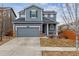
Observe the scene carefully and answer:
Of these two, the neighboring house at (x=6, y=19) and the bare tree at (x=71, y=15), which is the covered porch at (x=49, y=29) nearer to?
the neighboring house at (x=6, y=19)

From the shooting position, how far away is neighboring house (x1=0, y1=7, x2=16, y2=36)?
10.4 meters

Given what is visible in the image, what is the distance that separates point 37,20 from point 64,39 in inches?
A: 94.2

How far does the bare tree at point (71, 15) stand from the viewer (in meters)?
8.03

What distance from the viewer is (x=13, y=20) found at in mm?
10914

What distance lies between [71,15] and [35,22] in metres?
4.70

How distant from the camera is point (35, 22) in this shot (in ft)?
41.8

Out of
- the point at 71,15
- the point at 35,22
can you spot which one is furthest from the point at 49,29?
the point at 71,15

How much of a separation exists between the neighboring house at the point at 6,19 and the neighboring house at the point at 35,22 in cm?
36

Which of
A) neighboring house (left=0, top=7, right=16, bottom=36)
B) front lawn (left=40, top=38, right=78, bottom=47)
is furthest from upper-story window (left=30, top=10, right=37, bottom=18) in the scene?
front lawn (left=40, top=38, right=78, bottom=47)

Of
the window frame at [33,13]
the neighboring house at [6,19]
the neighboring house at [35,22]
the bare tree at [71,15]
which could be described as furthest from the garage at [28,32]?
the bare tree at [71,15]

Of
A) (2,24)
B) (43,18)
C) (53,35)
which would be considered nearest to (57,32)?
(53,35)

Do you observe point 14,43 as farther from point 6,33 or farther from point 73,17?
point 73,17

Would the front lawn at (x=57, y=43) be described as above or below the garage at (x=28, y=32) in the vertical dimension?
below

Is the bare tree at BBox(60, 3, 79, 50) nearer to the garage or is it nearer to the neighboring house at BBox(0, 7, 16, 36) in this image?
the garage
